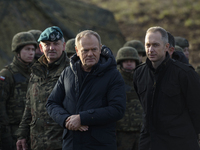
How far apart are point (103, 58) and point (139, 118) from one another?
2.09m

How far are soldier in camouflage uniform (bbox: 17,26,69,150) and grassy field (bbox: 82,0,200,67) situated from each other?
46.7ft

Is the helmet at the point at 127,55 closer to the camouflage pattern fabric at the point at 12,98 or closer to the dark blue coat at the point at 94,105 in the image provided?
the camouflage pattern fabric at the point at 12,98

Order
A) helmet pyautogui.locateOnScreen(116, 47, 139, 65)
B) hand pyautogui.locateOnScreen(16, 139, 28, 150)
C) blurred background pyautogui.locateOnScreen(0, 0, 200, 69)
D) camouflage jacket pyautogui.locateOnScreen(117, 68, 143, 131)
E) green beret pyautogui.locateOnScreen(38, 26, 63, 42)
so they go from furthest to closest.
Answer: blurred background pyautogui.locateOnScreen(0, 0, 200, 69) < helmet pyautogui.locateOnScreen(116, 47, 139, 65) < camouflage jacket pyautogui.locateOnScreen(117, 68, 143, 131) < hand pyautogui.locateOnScreen(16, 139, 28, 150) < green beret pyautogui.locateOnScreen(38, 26, 63, 42)

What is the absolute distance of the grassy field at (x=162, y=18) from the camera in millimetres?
20406

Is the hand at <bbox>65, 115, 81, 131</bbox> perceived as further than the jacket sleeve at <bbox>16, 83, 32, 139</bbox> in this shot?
No

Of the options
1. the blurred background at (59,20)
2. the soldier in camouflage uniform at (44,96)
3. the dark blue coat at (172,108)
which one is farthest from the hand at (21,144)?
the blurred background at (59,20)

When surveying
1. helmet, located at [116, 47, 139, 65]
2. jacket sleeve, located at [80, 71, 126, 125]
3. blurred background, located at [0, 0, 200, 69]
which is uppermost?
blurred background, located at [0, 0, 200, 69]

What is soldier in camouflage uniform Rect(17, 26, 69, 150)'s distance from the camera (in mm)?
3898

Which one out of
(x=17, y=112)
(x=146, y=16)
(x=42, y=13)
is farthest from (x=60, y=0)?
(x=146, y=16)

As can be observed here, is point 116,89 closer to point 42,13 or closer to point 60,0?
point 42,13

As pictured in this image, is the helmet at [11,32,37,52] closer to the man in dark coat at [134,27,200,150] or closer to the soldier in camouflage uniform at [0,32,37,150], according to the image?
the soldier in camouflage uniform at [0,32,37,150]

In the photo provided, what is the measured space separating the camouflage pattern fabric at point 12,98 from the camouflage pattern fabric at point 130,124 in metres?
1.58

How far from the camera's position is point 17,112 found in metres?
4.99

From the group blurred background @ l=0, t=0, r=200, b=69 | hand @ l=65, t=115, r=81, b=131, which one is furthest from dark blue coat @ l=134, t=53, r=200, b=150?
blurred background @ l=0, t=0, r=200, b=69
